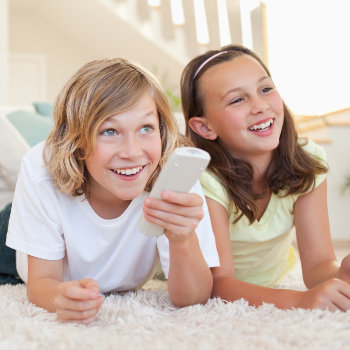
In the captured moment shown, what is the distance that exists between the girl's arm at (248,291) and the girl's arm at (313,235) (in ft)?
0.67

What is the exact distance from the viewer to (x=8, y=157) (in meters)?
1.55

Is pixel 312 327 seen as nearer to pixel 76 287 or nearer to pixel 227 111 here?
pixel 76 287

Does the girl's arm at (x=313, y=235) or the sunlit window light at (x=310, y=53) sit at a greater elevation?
the sunlit window light at (x=310, y=53)

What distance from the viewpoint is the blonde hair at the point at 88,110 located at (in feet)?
2.95

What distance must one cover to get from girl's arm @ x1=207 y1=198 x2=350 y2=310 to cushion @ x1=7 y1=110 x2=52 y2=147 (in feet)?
3.28

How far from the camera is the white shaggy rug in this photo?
0.60m

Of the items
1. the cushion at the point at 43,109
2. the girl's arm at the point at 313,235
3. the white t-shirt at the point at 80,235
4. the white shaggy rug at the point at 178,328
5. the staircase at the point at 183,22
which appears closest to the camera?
the white shaggy rug at the point at 178,328

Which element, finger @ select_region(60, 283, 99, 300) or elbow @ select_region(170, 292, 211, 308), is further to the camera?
elbow @ select_region(170, 292, 211, 308)

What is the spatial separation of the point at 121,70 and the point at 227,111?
0.35 meters

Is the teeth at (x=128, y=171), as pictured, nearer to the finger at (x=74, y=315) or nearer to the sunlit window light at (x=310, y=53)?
the finger at (x=74, y=315)

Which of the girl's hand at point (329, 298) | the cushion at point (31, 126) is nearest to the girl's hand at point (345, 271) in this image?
the girl's hand at point (329, 298)

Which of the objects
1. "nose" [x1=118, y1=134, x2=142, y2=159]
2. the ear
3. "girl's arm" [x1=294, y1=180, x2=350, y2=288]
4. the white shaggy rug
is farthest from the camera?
the ear

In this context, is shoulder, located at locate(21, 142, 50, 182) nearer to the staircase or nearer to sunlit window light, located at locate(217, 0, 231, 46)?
the staircase

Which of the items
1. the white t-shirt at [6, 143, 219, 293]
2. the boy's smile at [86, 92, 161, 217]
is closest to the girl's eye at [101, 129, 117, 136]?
the boy's smile at [86, 92, 161, 217]
